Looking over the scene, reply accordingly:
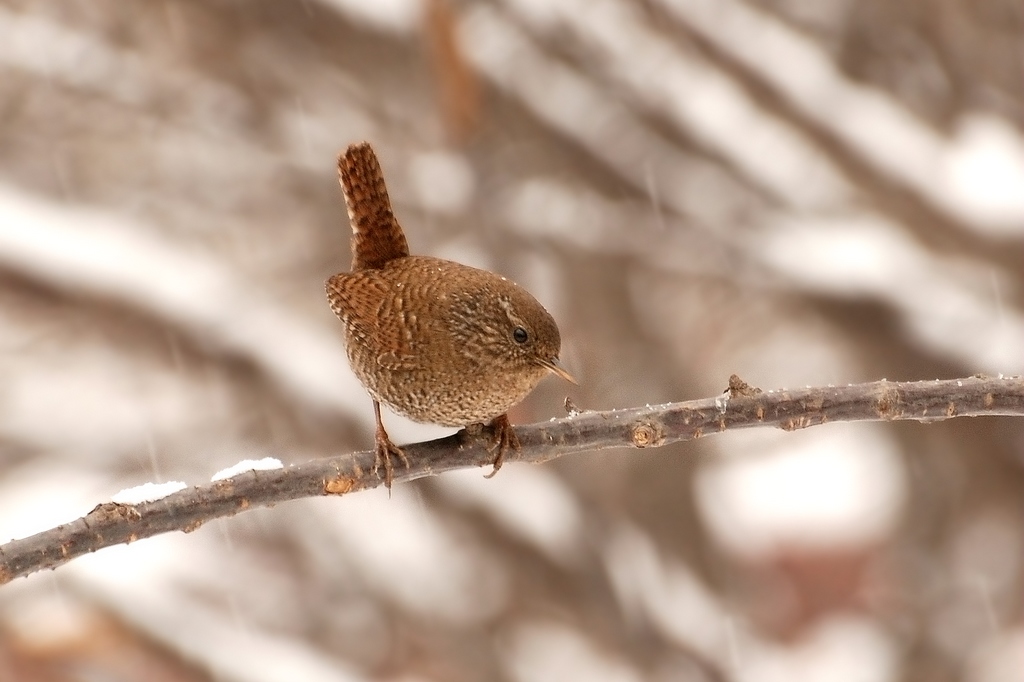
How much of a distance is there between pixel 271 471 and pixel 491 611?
3.75 m

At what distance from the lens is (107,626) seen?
479 centimetres

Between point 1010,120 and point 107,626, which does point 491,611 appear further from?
point 1010,120

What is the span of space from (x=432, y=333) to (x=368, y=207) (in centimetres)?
30

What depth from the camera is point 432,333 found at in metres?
2.22

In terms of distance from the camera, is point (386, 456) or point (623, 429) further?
point (386, 456)

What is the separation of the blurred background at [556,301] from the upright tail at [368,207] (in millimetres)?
2501

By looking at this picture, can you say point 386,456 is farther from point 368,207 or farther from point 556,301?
point 556,301

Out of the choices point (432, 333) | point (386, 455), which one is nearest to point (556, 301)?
point (432, 333)

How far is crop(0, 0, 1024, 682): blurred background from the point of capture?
517 cm

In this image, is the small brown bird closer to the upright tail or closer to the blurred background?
the upright tail

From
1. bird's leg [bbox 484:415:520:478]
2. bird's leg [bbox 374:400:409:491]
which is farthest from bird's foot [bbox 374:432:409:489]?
bird's leg [bbox 484:415:520:478]

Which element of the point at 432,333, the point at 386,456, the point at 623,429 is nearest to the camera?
the point at 623,429

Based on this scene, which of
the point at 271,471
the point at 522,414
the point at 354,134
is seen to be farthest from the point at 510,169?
the point at 271,471

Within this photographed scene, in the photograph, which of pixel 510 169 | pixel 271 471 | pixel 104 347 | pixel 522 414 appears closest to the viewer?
pixel 271 471
